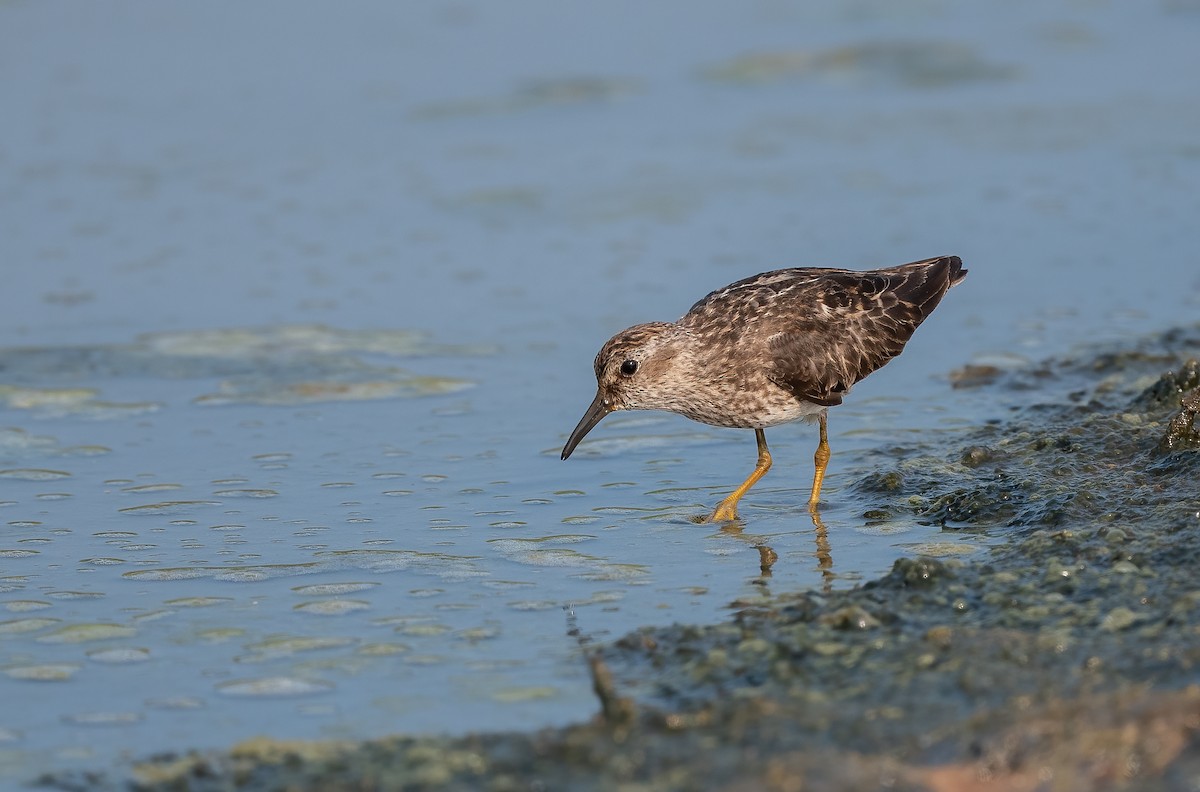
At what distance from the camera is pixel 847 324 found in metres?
8.70

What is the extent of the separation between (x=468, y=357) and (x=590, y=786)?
20.4 ft

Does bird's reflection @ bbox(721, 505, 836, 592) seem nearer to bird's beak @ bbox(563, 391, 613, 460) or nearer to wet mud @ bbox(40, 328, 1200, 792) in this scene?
wet mud @ bbox(40, 328, 1200, 792)

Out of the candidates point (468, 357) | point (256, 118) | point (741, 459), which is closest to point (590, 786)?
point (741, 459)

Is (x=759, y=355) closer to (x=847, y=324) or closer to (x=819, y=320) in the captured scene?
(x=819, y=320)

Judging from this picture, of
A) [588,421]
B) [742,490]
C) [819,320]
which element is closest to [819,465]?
[742,490]

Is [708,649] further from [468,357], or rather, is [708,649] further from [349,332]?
[349,332]

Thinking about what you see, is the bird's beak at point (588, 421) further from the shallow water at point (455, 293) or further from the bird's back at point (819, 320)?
the bird's back at point (819, 320)

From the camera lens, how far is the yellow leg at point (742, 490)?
788 centimetres

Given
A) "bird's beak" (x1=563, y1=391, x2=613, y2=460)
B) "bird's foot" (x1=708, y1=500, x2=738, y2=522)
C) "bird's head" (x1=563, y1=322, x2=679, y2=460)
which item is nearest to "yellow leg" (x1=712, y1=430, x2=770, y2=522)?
"bird's foot" (x1=708, y1=500, x2=738, y2=522)

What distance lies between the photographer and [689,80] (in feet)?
56.5

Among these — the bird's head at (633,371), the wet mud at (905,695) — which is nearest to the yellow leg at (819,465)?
the bird's head at (633,371)

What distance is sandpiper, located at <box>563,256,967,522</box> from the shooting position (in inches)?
323

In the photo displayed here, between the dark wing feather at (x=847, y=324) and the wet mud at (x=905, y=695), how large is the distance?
1.59 metres

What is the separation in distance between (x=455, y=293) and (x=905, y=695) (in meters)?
7.40
